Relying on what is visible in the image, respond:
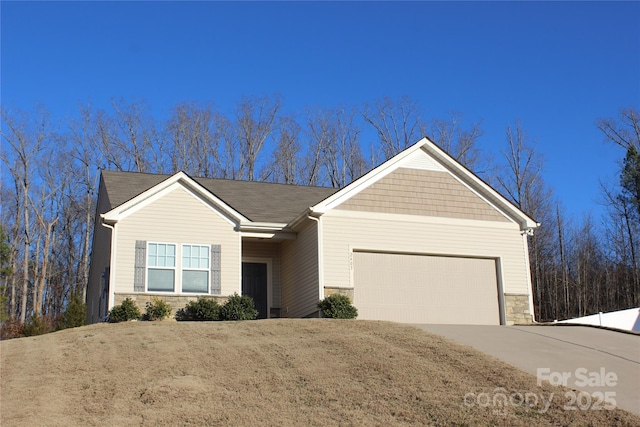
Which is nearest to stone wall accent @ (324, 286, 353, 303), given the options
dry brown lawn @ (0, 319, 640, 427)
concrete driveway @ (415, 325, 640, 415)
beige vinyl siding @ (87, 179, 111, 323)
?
concrete driveway @ (415, 325, 640, 415)

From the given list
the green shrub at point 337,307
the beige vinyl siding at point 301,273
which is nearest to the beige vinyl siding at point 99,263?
the beige vinyl siding at point 301,273

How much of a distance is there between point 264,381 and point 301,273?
30.1 feet

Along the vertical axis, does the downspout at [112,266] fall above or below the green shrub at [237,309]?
above

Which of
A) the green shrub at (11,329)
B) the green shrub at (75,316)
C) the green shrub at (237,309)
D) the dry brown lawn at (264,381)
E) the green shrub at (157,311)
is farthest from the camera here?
the green shrub at (11,329)

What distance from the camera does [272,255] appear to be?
22875 millimetres

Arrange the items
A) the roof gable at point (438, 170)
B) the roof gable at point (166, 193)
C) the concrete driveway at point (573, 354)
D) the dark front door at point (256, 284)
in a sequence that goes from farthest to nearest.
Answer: the dark front door at point (256, 284)
the roof gable at point (438, 170)
the roof gable at point (166, 193)
the concrete driveway at point (573, 354)

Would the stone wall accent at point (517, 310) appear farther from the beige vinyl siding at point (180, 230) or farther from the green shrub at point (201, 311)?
the green shrub at point (201, 311)

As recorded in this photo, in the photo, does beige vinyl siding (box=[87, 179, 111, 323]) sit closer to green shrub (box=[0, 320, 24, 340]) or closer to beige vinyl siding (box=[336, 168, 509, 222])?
beige vinyl siding (box=[336, 168, 509, 222])

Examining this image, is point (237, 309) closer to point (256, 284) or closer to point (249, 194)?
point (256, 284)

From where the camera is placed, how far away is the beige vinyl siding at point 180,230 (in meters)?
19.5

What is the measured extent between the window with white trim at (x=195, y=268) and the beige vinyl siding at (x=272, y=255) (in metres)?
2.32

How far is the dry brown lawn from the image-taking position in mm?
10117

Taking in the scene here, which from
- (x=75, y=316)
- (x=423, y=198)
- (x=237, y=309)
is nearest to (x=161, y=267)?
(x=237, y=309)

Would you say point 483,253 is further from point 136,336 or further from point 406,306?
point 136,336
